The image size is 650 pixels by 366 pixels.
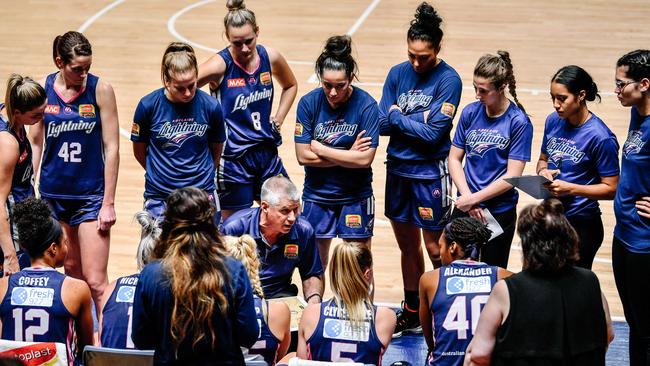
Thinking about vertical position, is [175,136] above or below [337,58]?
below

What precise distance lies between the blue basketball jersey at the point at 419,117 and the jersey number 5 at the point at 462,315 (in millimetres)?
1971

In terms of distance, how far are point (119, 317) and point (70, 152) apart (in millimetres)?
1996

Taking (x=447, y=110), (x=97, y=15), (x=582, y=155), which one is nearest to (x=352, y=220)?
(x=447, y=110)

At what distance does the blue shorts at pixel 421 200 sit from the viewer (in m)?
6.82

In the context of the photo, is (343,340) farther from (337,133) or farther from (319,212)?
(337,133)

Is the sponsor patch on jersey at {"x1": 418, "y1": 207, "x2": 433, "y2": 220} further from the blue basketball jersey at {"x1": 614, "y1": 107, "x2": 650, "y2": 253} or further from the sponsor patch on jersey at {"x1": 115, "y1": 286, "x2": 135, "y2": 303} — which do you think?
the sponsor patch on jersey at {"x1": 115, "y1": 286, "x2": 135, "y2": 303}

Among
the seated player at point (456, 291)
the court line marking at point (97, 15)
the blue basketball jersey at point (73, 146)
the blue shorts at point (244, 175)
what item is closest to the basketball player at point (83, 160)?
the blue basketball jersey at point (73, 146)

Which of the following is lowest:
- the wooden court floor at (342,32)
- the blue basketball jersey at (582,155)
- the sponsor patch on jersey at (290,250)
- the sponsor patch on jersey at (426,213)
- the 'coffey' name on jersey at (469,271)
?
the 'coffey' name on jersey at (469,271)

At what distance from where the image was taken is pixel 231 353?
4.11m

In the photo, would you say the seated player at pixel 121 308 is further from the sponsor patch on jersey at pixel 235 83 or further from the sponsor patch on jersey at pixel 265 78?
the sponsor patch on jersey at pixel 265 78

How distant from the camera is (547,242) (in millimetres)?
4164

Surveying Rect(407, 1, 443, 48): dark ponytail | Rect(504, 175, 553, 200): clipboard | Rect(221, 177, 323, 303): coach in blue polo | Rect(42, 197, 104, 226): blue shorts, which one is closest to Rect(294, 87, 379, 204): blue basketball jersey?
Rect(407, 1, 443, 48): dark ponytail

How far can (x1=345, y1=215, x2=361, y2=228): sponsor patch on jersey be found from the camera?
265 inches

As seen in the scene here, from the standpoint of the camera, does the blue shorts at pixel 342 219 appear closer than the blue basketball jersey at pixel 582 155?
No
